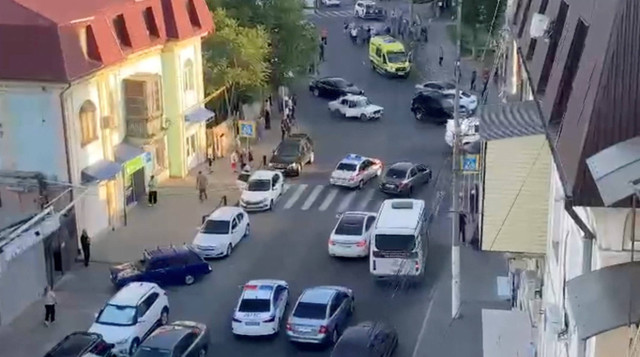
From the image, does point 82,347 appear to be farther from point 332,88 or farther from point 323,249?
point 332,88

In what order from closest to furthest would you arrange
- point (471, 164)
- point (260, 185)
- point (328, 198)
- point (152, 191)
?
point (471, 164) → point (260, 185) → point (152, 191) → point (328, 198)

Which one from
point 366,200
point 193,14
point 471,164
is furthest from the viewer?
point 193,14

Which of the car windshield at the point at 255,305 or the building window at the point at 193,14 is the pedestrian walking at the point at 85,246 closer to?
the car windshield at the point at 255,305

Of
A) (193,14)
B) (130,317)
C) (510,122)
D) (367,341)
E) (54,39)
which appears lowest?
(130,317)

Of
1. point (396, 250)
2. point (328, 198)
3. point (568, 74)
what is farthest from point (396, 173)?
point (568, 74)

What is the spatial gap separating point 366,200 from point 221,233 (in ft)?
23.0

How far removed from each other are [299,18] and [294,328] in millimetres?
23786

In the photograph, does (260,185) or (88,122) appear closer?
(88,122)

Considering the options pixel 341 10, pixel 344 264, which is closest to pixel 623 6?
pixel 344 264

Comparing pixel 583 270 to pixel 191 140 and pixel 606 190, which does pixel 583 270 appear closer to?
pixel 606 190

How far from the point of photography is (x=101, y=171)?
102 ft

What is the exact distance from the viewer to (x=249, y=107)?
44.9 m

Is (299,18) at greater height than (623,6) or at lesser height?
lesser

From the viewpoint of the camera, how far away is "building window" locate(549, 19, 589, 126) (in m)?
13.2
